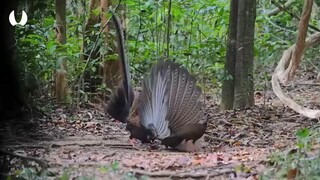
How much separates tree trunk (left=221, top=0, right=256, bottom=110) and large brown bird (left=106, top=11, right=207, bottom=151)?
1.00 meters

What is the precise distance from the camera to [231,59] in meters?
3.85

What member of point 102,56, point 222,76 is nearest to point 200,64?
point 222,76

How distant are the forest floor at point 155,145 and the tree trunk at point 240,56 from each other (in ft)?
0.42

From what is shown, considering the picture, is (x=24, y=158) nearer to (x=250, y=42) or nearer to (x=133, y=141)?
→ (x=133, y=141)

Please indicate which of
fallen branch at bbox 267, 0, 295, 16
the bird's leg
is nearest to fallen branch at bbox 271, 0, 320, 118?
fallen branch at bbox 267, 0, 295, 16

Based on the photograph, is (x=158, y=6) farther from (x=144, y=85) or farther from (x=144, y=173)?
(x=144, y=173)

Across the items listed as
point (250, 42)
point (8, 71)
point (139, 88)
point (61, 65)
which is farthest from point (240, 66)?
point (8, 71)

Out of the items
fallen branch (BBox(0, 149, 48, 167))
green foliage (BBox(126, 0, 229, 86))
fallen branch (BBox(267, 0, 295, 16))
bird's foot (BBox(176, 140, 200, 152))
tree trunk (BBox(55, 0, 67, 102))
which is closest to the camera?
fallen branch (BBox(0, 149, 48, 167))

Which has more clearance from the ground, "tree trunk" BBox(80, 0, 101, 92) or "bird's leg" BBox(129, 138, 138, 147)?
"tree trunk" BBox(80, 0, 101, 92)

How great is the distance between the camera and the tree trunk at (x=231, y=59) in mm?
3822

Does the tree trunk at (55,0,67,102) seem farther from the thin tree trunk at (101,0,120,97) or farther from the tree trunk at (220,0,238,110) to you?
the tree trunk at (220,0,238,110)

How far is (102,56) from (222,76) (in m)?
0.89

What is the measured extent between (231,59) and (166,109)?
4.44ft

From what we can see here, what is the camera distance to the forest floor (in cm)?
161
